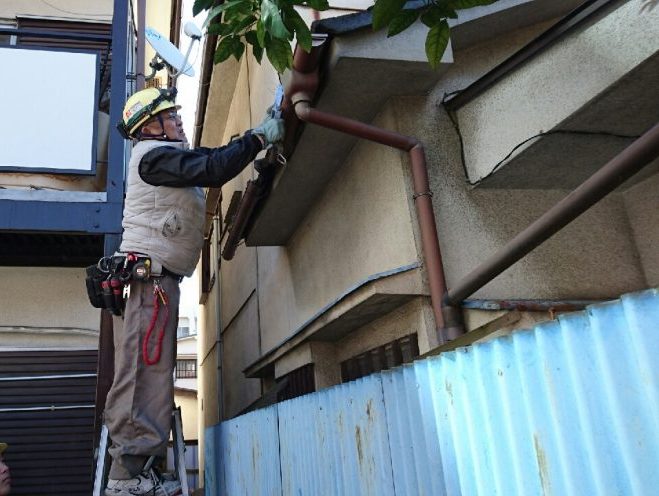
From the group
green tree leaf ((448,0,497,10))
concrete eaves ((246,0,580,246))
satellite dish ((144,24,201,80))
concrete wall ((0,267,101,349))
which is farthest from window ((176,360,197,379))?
green tree leaf ((448,0,497,10))

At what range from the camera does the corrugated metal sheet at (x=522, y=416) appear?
108 centimetres

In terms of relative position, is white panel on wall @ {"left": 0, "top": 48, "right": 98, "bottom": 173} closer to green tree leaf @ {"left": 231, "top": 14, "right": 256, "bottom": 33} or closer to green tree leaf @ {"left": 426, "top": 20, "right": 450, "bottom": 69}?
green tree leaf @ {"left": 231, "top": 14, "right": 256, "bottom": 33}

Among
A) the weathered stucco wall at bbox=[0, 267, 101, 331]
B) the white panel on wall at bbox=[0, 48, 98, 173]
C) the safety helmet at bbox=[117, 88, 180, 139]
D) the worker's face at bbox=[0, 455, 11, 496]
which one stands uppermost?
the white panel on wall at bbox=[0, 48, 98, 173]

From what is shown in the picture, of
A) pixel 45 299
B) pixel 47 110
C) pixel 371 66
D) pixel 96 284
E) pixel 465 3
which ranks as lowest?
pixel 96 284

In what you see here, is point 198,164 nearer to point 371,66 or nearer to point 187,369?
point 371,66

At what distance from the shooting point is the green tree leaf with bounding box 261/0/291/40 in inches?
73.2

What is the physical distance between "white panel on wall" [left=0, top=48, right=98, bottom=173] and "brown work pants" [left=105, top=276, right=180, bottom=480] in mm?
2264

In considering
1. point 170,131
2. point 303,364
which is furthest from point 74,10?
point 303,364

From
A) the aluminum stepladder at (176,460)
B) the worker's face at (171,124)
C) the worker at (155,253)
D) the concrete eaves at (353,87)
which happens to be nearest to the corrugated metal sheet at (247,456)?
the aluminum stepladder at (176,460)

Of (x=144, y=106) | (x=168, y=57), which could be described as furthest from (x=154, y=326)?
(x=168, y=57)

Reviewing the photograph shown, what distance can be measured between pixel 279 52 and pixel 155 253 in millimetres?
2435

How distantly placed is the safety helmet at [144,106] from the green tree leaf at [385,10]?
3039 millimetres

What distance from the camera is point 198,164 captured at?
4.10 m

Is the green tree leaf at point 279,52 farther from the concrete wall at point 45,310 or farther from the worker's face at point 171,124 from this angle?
the concrete wall at point 45,310
